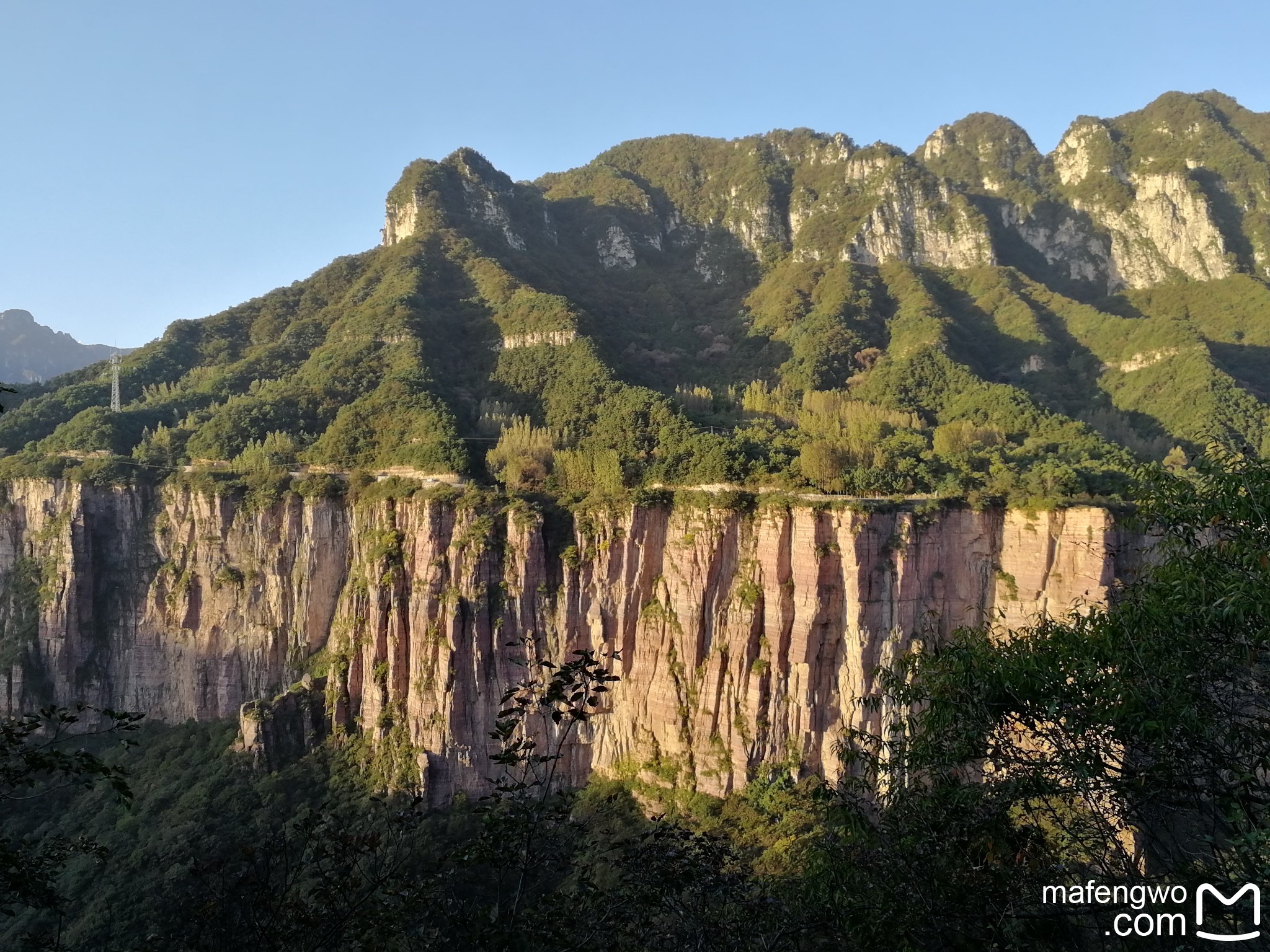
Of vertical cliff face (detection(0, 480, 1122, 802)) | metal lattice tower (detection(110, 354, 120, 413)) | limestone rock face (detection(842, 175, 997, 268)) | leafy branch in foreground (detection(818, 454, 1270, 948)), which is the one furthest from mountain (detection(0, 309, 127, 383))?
leafy branch in foreground (detection(818, 454, 1270, 948))

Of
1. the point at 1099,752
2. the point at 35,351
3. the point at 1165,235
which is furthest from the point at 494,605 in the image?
the point at 35,351

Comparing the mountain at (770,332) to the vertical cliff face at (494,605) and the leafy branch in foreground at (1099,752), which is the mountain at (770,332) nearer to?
the vertical cliff face at (494,605)

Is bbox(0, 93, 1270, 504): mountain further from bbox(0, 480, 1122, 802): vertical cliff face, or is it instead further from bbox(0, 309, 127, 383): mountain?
bbox(0, 309, 127, 383): mountain

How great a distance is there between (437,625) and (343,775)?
21.1ft

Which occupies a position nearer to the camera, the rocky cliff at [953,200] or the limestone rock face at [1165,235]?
the limestone rock face at [1165,235]

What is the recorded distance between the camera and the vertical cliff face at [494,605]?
77.2 ft

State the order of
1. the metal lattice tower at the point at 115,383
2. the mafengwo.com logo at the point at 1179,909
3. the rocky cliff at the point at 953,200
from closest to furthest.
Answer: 1. the mafengwo.com logo at the point at 1179,909
2. the metal lattice tower at the point at 115,383
3. the rocky cliff at the point at 953,200

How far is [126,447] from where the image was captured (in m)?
35.4

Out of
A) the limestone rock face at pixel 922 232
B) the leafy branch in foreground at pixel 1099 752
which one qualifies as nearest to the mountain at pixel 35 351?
the limestone rock face at pixel 922 232

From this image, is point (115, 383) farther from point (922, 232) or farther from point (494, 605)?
point (922, 232)

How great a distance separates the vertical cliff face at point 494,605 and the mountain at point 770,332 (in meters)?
2.53

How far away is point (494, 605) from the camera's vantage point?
26.3 m

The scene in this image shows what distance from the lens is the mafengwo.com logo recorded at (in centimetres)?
491

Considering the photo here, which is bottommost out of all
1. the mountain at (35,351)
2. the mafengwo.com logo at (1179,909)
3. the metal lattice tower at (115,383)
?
the mafengwo.com logo at (1179,909)
